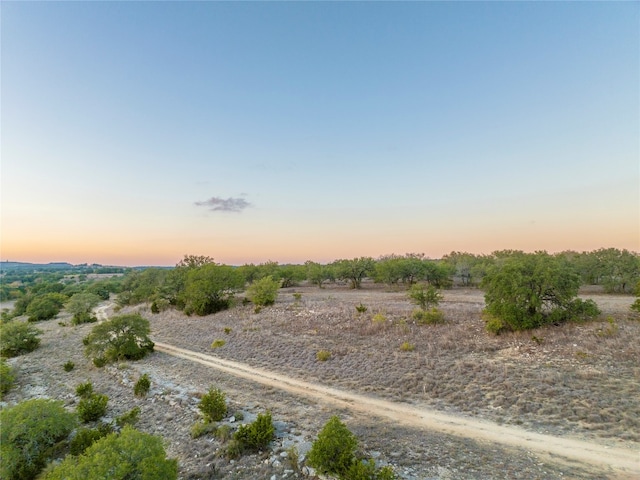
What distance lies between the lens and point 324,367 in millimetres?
18422

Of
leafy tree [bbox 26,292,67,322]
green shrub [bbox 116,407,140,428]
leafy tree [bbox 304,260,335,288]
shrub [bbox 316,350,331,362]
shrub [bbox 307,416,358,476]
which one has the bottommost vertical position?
leafy tree [bbox 26,292,67,322]

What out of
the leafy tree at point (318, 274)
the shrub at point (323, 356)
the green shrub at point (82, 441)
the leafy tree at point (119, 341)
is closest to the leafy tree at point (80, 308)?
the leafy tree at point (119, 341)

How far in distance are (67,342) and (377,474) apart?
3649 centimetres

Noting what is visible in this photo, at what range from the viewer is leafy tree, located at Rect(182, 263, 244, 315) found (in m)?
38.3

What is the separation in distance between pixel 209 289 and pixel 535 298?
3461 centimetres

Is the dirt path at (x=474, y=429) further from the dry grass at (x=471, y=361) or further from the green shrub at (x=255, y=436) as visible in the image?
the green shrub at (x=255, y=436)

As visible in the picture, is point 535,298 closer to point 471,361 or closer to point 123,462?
point 471,361

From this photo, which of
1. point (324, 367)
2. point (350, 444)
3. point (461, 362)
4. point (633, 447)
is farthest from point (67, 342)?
point (633, 447)

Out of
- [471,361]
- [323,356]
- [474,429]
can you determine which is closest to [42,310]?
[323,356]

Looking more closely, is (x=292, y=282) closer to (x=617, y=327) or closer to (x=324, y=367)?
(x=324, y=367)

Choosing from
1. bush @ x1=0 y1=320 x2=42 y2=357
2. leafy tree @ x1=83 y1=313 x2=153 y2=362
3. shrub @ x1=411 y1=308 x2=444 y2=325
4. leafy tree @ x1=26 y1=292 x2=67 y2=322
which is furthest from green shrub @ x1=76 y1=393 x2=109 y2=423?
leafy tree @ x1=26 y1=292 x2=67 y2=322

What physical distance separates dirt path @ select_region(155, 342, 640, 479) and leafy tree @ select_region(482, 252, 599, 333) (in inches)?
477

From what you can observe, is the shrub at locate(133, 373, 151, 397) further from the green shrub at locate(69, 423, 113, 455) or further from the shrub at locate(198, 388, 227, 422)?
the shrub at locate(198, 388, 227, 422)

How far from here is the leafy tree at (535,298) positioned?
69.3 ft
